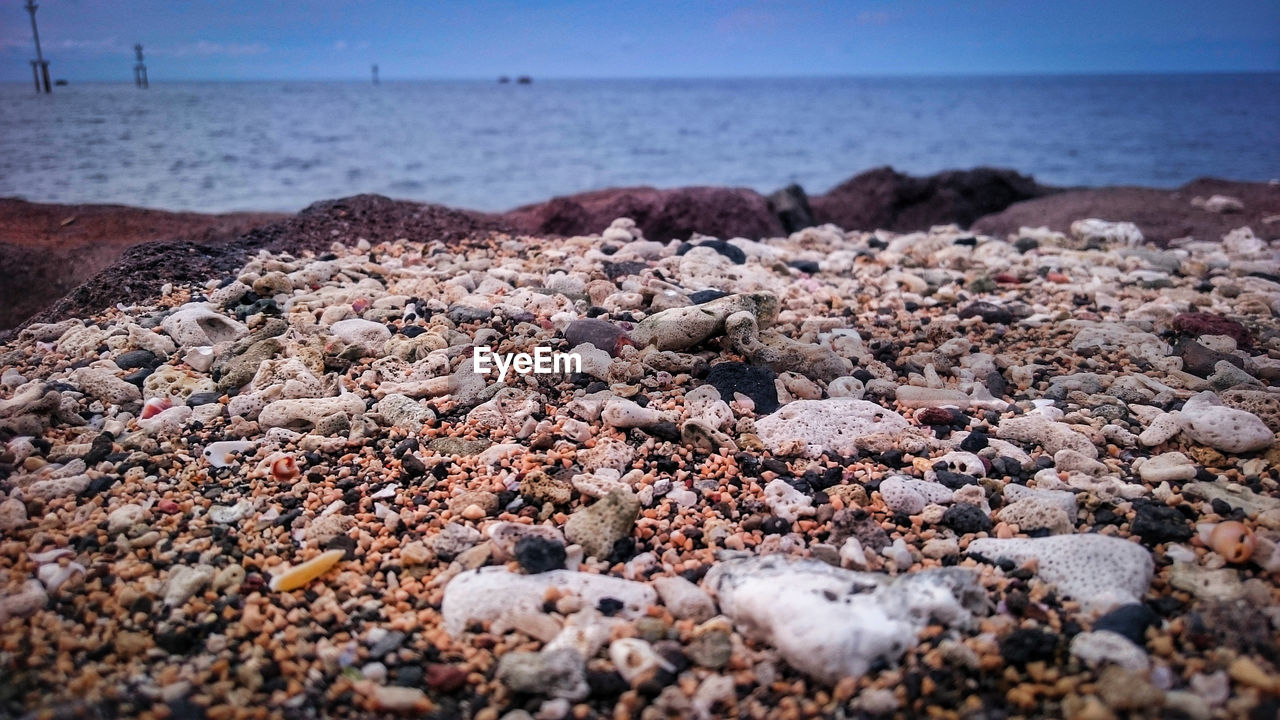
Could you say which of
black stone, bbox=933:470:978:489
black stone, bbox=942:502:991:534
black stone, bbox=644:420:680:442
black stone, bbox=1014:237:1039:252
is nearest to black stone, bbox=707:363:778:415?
black stone, bbox=644:420:680:442

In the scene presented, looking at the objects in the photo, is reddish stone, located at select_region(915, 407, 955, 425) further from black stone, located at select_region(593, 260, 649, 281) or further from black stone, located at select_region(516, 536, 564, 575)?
black stone, located at select_region(593, 260, 649, 281)

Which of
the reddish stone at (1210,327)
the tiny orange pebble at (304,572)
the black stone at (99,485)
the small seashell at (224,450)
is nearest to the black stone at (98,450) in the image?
the black stone at (99,485)

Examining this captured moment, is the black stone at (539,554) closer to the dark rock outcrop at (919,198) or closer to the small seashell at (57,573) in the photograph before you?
the small seashell at (57,573)

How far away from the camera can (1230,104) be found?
4116cm

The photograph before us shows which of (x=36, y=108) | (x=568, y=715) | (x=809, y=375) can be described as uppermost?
(x=36, y=108)

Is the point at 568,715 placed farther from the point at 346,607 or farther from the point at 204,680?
the point at 204,680

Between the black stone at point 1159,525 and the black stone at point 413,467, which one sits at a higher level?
the black stone at point 413,467

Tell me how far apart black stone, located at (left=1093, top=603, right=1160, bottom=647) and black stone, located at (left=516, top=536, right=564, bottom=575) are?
132 centimetres

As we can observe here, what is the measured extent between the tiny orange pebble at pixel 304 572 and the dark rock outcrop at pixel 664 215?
4.52m

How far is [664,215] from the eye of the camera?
6.88 m

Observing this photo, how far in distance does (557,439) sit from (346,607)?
964 millimetres

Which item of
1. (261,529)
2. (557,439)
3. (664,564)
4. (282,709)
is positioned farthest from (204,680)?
(557,439)

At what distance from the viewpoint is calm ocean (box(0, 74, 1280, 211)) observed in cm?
775

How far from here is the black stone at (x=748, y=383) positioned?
3.07 m
